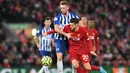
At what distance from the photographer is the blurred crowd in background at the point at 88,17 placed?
27.2 meters

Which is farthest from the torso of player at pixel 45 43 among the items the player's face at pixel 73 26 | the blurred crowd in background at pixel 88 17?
the blurred crowd in background at pixel 88 17

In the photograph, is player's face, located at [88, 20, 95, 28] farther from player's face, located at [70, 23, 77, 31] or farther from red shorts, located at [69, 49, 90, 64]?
player's face, located at [70, 23, 77, 31]

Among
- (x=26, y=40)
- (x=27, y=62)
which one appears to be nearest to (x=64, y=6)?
(x=27, y=62)

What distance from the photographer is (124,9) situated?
34719mm

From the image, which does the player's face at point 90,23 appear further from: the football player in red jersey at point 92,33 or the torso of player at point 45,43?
the torso of player at point 45,43

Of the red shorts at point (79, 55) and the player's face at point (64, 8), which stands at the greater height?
the player's face at point (64, 8)

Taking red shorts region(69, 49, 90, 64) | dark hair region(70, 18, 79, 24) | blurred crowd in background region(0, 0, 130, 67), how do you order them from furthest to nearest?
blurred crowd in background region(0, 0, 130, 67), red shorts region(69, 49, 90, 64), dark hair region(70, 18, 79, 24)

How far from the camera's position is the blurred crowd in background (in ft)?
89.2

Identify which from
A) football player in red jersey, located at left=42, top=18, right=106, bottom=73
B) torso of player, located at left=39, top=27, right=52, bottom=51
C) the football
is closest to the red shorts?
football player in red jersey, located at left=42, top=18, right=106, bottom=73

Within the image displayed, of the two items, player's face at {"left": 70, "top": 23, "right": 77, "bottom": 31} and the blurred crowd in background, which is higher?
player's face at {"left": 70, "top": 23, "right": 77, "bottom": 31}


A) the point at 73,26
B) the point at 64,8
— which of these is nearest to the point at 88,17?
the point at 64,8

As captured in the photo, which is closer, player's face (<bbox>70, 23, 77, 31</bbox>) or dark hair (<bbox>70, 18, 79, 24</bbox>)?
dark hair (<bbox>70, 18, 79, 24</bbox>)

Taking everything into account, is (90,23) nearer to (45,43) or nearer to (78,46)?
(45,43)

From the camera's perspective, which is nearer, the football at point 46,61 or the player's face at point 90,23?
the football at point 46,61
